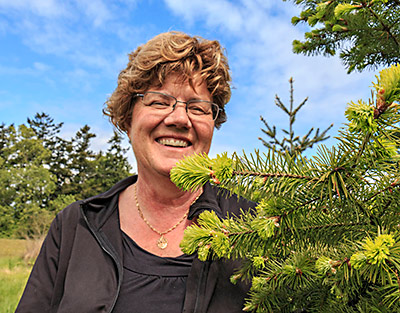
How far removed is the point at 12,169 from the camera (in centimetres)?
4456

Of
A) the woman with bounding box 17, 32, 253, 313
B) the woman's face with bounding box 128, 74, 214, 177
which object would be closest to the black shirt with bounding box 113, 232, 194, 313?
the woman with bounding box 17, 32, 253, 313

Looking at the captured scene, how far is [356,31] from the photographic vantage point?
3.86 metres

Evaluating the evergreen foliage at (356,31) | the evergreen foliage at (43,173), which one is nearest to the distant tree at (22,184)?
the evergreen foliage at (43,173)

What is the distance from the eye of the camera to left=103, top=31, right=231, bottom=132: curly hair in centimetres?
256

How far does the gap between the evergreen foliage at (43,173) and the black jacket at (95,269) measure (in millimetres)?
28670

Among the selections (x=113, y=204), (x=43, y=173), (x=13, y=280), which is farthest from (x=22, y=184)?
(x=113, y=204)

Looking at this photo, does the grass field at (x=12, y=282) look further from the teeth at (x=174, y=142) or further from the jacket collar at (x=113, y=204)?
the teeth at (x=174, y=142)

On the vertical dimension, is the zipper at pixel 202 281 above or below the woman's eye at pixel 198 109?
below

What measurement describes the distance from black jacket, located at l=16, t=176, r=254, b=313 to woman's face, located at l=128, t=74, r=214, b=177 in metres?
0.34

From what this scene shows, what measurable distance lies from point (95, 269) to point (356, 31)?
3686 mm

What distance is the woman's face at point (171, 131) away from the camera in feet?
8.07

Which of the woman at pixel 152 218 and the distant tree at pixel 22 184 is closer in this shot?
the woman at pixel 152 218

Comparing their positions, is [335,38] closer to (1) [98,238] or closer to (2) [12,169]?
(1) [98,238]

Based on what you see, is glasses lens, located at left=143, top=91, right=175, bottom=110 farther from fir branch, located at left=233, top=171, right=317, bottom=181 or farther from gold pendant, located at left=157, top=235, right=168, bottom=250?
fir branch, located at left=233, top=171, right=317, bottom=181
